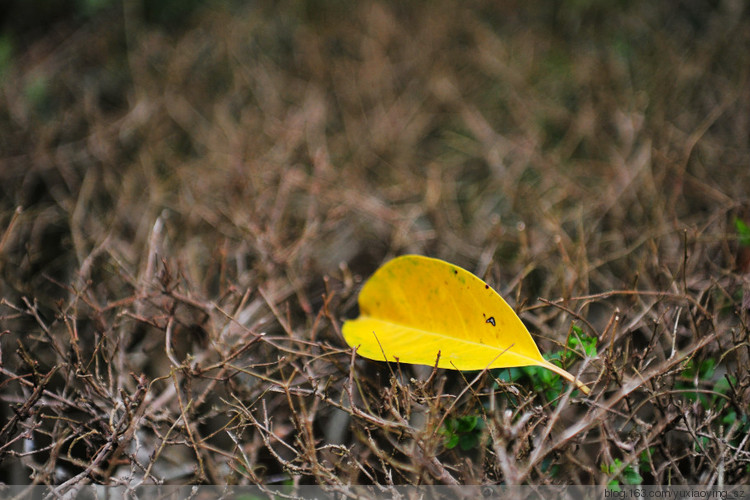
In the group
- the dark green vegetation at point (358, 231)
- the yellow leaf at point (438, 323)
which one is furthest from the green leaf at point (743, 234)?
the yellow leaf at point (438, 323)

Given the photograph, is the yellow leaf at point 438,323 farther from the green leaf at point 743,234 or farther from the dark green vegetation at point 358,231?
the green leaf at point 743,234

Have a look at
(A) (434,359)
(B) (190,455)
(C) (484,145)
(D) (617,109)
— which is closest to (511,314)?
(A) (434,359)

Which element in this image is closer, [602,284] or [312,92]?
[602,284]

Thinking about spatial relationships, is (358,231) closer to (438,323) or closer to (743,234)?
(438,323)

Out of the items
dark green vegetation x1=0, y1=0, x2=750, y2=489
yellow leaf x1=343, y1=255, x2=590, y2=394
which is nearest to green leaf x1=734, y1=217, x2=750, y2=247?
dark green vegetation x1=0, y1=0, x2=750, y2=489

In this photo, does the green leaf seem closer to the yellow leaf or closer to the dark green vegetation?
the dark green vegetation

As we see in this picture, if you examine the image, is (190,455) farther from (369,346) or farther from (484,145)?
(484,145)
